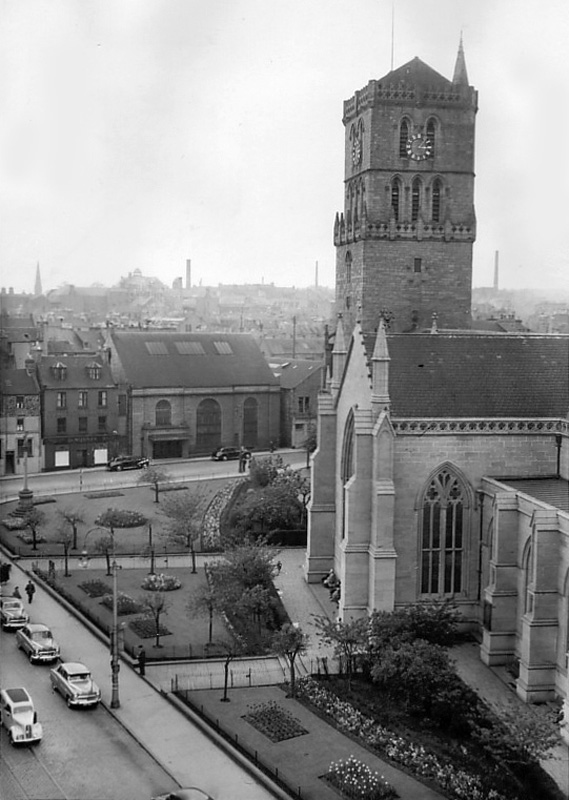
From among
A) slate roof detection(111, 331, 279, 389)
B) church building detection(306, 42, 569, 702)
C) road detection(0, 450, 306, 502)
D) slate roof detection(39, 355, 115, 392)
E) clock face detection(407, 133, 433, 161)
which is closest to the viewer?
church building detection(306, 42, 569, 702)

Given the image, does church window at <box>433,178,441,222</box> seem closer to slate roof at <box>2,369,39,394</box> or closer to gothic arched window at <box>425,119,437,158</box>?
gothic arched window at <box>425,119,437,158</box>

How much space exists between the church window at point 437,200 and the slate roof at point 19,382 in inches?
1519

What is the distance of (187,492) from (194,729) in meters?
38.9

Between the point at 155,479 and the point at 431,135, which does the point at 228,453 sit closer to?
the point at 155,479

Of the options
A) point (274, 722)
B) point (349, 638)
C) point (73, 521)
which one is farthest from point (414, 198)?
point (274, 722)

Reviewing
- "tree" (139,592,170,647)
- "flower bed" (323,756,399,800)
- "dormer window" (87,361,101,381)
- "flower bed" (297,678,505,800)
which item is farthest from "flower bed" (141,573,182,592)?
"dormer window" (87,361,101,381)

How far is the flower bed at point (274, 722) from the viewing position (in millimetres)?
32094

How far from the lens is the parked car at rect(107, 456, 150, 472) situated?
265 feet

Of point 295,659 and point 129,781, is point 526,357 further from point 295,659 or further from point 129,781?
point 129,781

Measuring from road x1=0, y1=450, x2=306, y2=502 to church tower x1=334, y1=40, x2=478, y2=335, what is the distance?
25756mm

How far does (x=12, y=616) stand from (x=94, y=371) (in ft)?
146

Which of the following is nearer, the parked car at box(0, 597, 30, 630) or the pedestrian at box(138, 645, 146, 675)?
the pedestrian at box(138, 645, 146, 675)

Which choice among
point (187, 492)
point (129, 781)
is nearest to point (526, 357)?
point (129, 781)

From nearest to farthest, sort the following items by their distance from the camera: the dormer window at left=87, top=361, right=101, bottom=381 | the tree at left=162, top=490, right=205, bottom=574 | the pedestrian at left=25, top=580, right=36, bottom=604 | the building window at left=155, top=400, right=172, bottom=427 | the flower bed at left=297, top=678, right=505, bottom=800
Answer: the flower bed at left=297, top=678, right=505, bottom=800 < the pedestrian at left=25, top=580, right=36, bottom=604 < the tree at left=162, top=490, right=205, bottom=574 < the dormer window at left=87, top=361, right=101, bottom=381 < the building window at left=155, top=400, right=172, bottom=427
